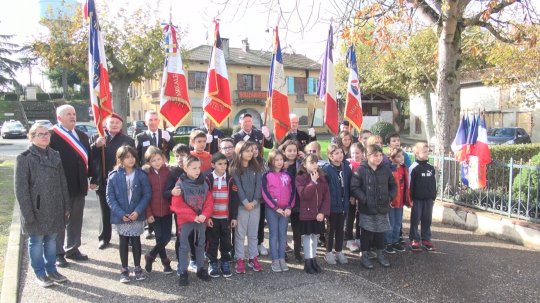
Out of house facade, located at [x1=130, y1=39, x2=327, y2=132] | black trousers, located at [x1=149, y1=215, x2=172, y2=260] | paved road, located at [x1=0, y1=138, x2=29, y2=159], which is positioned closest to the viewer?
black trousers, located at [x1=149, y1=215, x2=172, y2=260]

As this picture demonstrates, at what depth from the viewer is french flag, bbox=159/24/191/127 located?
20.8 ft

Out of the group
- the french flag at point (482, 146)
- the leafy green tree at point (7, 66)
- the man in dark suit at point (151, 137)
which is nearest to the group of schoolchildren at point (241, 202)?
the man in dark suit at point (151, 137)

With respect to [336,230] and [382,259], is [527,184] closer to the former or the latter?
[382,259]

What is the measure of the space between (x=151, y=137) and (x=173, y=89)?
81 centimetres

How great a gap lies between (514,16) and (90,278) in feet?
31.7

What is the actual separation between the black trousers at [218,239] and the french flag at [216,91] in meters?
1.90

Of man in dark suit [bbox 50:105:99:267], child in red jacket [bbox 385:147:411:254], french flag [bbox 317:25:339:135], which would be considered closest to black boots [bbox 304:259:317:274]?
child in red jacket [bbox 385:147:411:254]

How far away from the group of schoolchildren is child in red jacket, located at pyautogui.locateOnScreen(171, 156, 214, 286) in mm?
11

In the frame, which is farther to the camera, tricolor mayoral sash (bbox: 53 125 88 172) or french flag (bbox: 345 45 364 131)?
french flag (bbox: 345 45 364 131)

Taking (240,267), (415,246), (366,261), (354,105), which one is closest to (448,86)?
(354,105)

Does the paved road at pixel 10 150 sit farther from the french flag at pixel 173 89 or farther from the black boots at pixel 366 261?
the black boots at pixel 366 261

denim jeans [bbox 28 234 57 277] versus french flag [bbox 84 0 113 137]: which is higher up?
french flag [bbox 84 0 113 137]

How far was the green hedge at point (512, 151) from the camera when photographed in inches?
421

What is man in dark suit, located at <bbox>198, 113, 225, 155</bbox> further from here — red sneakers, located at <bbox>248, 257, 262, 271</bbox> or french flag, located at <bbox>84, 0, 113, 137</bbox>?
red sneakers, located at <bbox>248, 257, 262, 271</bbox>
